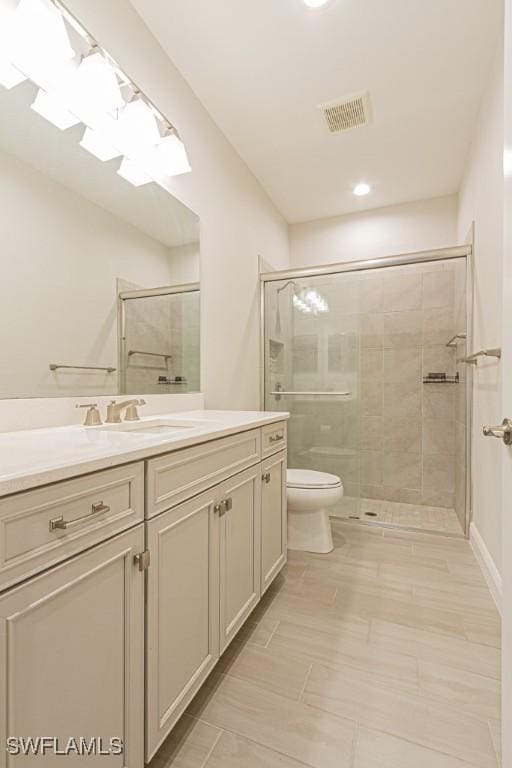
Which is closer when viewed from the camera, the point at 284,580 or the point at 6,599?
the point at 6,599

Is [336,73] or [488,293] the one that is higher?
[336,73]

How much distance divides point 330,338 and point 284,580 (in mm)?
1775

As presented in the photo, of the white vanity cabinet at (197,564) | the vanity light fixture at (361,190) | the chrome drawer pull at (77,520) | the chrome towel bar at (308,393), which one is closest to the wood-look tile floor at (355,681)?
the white vanity cabinet at (197,564)

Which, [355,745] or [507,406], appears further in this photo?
[355,745]

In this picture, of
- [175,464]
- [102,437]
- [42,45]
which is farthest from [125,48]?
[175,464]

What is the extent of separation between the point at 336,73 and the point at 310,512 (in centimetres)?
244

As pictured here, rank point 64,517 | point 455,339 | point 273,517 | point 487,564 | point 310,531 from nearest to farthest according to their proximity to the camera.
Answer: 1. point 64,517
2. point 273,517
3. point 487,564
4. point 310,531
5. point 455,339

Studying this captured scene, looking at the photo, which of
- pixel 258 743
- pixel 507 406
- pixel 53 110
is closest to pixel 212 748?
pixel 258 743

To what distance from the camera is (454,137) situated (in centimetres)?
242

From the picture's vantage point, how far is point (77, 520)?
2.25 ft

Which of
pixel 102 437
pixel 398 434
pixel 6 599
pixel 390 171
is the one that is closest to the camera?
pixel 6 599

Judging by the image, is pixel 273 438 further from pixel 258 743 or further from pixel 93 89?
pixel 93 89

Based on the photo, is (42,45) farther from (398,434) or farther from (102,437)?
(398,434)

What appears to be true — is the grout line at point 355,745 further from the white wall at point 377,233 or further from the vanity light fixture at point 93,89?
the white wall at point 377,233
